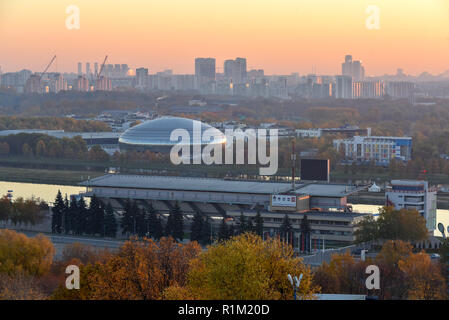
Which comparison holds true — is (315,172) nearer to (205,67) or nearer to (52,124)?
(52,124)

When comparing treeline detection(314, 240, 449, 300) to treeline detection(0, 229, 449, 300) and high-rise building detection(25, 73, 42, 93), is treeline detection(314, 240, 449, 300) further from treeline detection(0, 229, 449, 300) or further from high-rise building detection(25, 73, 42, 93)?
high-rise building detection(25, 73, 42, 93)

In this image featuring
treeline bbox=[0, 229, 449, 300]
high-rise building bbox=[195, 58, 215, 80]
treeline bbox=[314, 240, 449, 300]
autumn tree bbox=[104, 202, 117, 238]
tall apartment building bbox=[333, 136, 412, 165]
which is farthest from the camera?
high-rise building bbox=[195, 58, 215, 80]

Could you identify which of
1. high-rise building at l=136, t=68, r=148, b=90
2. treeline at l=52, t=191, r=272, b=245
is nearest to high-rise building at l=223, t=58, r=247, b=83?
high-rise building at l=136, t=68, r=148, b=90

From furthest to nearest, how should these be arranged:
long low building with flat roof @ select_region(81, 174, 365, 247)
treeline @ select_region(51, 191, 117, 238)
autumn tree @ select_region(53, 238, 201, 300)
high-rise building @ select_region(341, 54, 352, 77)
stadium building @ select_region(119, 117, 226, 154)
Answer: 1. high-rise building @ select_region(341, 54, 352, 77)
2. stadium building @ select_region(119, 117, 226, 154)
3. treeline @ select_region(51, 191, 117, 238)
4. long low building with flat roof @ select_region(81, 174, 365, 247)
5. autumn tree @ select_region(53, 238, 201, 300)

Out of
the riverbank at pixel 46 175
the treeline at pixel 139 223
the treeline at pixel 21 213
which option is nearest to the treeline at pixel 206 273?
the treeline at pixel 139 223

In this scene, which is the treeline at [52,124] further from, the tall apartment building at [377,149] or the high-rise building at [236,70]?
the high-rise building at [236,70]

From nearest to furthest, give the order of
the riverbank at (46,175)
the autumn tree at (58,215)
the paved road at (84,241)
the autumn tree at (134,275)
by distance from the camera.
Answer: the autumn tree at (134,275), the paved road at (84,241), the autumn tree at (58,215), the riverbank at (46,175)
